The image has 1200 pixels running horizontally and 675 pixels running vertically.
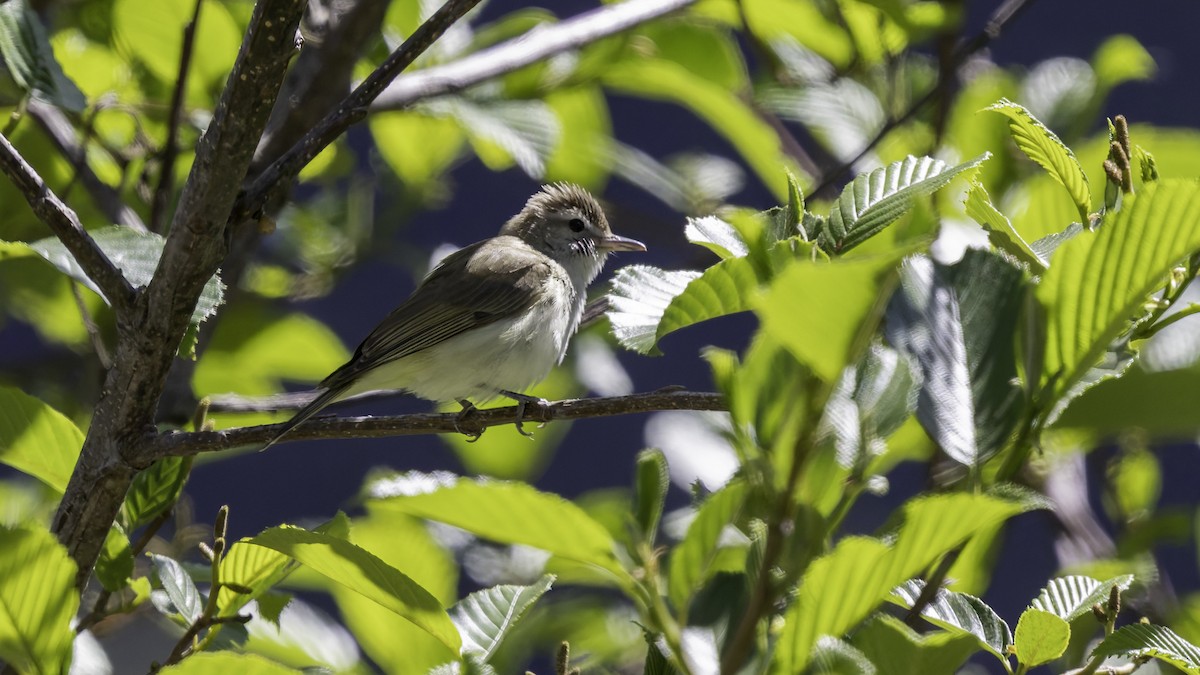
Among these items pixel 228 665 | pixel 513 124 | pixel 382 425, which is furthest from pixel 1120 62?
pixel 228 665

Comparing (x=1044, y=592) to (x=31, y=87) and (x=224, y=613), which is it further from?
(x=31, y=87)

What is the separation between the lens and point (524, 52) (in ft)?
9.95

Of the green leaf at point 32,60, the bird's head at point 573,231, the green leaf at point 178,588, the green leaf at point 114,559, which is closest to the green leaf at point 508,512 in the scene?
the green leaf at point 178,588

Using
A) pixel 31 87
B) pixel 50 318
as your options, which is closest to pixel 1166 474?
pixel 50 318

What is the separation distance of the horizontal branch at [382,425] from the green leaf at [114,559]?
0.19 meters

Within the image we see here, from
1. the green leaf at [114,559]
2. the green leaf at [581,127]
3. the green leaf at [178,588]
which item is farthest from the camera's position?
the green leaf at [581,127]

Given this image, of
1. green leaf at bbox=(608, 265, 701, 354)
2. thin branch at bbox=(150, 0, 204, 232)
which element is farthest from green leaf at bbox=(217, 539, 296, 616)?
thin branch at bbox=(150, 0, 204, 232)

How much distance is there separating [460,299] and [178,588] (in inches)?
72.6

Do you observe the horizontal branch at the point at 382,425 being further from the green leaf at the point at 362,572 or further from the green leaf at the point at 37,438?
the green leaf at the point at 362,572

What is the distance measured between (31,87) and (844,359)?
1.58 m

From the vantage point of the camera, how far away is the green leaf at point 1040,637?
113 cm

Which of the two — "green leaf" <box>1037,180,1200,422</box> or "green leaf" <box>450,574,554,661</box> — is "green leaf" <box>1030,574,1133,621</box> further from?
"green leaf" <box>450,574,554,661</box>

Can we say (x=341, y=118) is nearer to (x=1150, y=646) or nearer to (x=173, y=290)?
(x=173, y=290)

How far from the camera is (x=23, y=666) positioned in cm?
121
